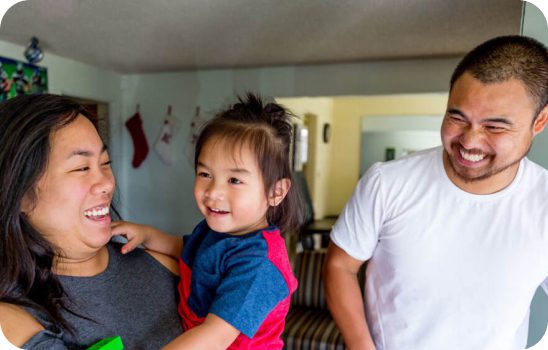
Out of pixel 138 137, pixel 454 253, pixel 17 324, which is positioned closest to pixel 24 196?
pixel 17 324

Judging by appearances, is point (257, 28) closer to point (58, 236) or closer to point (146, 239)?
point (146, 239)

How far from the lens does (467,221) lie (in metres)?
0.89

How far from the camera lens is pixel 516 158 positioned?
83 centimetres

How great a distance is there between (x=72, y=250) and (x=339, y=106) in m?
5.25

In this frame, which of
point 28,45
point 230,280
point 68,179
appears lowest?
point 230,280

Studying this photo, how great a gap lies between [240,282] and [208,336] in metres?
0.10

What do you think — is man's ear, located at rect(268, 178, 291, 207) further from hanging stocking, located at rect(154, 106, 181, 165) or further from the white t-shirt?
hanging stocking, located at rect(154, 106, 181, 165)

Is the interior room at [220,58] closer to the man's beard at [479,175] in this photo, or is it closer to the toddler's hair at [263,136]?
the toddler's hair at [263,136]

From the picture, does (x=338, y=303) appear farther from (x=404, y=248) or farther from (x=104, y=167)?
(x=104, y=167)

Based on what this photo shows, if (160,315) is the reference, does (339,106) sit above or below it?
above

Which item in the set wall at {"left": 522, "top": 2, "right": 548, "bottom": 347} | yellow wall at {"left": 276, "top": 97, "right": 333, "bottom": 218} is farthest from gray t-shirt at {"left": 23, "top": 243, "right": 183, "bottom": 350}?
yellow wall at {"left": 276, "top": 97, "right": 333, "bottom": 218}

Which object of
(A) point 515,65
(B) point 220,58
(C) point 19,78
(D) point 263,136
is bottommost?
(D) point 263,136

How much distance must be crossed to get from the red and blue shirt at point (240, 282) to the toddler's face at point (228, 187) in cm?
4

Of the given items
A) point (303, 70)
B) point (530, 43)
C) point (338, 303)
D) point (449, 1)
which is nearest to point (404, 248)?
point (338, 303)
